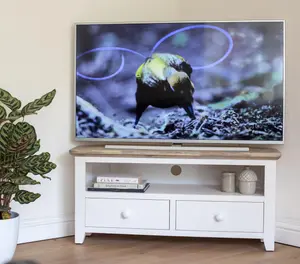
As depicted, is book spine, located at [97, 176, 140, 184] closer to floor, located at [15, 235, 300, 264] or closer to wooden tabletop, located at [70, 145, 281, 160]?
wooden tabletop, located at [70, 145, 281, 160]

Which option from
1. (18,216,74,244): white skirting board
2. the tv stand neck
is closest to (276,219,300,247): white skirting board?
the tv stand neck

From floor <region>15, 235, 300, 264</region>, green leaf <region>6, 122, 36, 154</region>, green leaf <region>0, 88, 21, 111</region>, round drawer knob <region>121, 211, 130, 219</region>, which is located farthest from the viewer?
round drawer knob <region>121, 211, 130, 219</region>

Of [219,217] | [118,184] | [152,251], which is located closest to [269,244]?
[219,217]

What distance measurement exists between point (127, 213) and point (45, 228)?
22.7 inches

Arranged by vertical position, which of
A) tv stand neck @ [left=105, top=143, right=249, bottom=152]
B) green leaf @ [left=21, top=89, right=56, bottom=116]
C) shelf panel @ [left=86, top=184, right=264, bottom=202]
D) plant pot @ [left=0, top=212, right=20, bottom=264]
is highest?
green leaf @ [left=21, top=89, right=56, bottom=116]

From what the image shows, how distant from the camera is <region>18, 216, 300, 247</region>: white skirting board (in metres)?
2.88

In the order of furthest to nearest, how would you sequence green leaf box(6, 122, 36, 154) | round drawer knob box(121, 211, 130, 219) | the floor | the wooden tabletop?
round drawer knob box(121, 211, 130, 219)
the wooden tabletop
the floor
green leaf box(6, 122, 36, 154)

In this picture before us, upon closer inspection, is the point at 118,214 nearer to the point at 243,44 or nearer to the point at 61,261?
the point at 61,261

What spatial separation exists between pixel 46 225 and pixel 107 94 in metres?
0.93

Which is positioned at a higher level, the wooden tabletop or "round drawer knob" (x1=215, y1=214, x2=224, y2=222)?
the wooden tabletop

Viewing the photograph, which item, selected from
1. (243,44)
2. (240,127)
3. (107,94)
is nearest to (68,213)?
(107,94)

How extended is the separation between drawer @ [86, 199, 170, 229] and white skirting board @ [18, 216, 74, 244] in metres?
0.27

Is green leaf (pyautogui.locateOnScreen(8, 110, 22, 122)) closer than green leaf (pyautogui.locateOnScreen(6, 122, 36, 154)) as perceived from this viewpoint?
No

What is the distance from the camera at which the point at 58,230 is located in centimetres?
303
